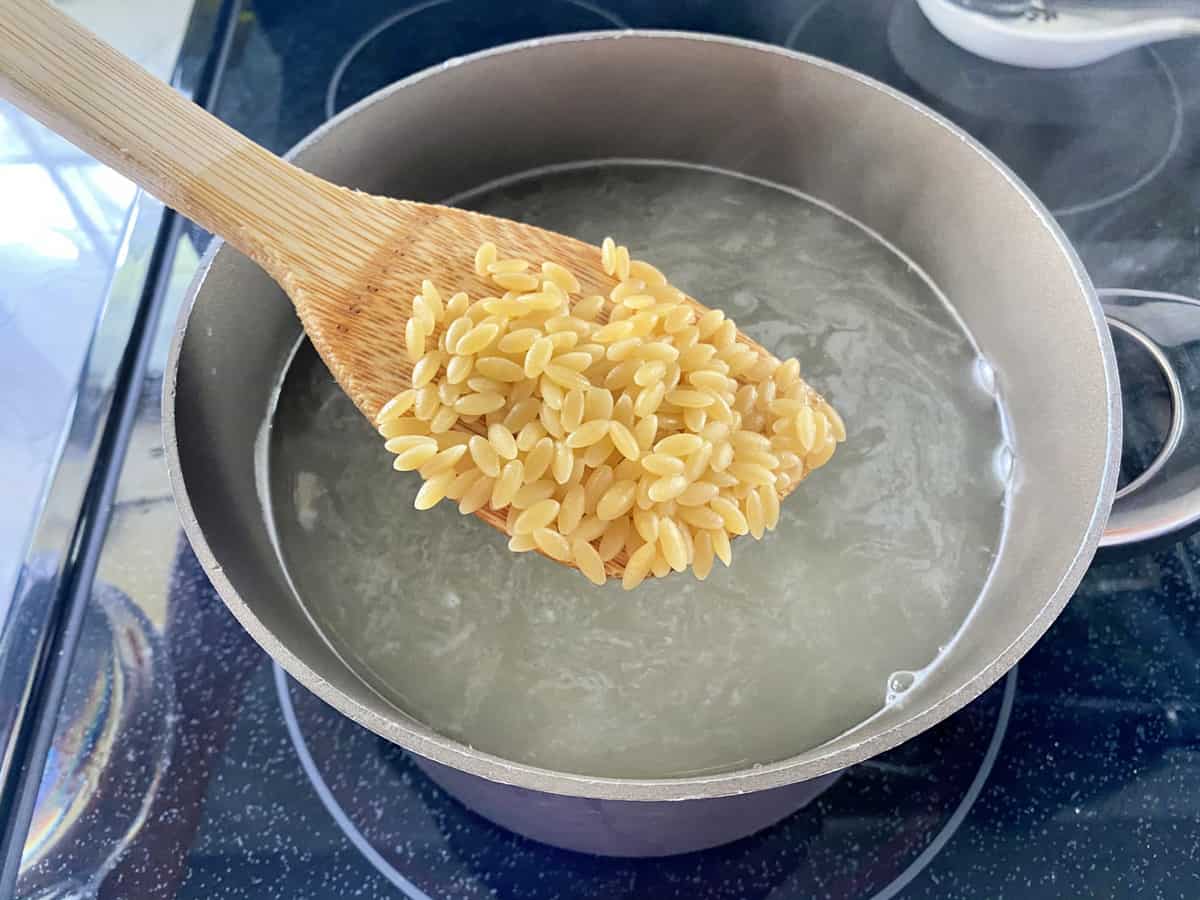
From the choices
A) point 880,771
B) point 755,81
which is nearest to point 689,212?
point 755,81

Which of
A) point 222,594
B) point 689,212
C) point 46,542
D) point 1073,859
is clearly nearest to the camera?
point 222,594

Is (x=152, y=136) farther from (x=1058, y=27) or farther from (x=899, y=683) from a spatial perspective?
(x=1058, y=27)

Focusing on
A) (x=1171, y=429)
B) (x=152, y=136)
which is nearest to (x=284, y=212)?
(x=152, y=136)

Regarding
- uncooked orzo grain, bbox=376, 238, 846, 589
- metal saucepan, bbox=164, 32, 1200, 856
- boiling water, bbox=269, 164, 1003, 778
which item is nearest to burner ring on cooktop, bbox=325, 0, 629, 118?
metal saucepan, bbox=164, 32, 1200, 856

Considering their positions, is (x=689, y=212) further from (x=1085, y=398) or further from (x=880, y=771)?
(x=880, y=771)

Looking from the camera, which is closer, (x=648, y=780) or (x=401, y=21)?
(x=648, y=780)

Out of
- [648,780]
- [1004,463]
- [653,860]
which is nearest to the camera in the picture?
[648,780]
